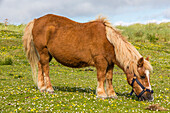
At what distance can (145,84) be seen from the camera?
8.04 m

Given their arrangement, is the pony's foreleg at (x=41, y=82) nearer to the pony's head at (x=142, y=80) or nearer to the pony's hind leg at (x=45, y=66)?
the pony's hind leg at (x=45, y=66)

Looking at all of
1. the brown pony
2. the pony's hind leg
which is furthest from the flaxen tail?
the pony's hind leg

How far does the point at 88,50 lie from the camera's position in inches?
345

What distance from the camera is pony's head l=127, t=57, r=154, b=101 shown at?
792cm

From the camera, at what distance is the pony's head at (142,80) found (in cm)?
792

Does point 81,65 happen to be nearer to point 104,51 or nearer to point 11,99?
point 104,51

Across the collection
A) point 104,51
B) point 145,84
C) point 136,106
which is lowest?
point 136,106

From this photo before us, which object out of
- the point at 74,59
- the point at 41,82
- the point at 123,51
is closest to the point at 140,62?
the point at 123,51

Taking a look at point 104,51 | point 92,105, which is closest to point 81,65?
point 104,51

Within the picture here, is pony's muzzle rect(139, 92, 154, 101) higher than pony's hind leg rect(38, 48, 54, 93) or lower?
lower

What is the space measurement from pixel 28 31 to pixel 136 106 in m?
5.54

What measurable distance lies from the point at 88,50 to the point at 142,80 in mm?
2313

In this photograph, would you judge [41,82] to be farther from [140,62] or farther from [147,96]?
[147,96]

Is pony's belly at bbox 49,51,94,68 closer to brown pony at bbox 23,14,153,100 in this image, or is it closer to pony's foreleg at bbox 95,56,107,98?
brown pony at bbox 23,14,153,100
